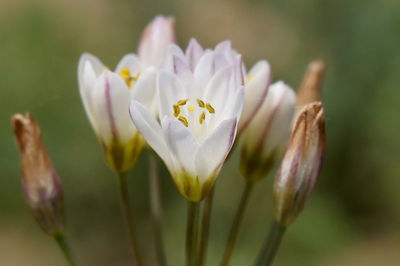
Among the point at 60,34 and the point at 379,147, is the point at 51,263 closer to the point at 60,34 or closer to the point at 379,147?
the point at 60,34

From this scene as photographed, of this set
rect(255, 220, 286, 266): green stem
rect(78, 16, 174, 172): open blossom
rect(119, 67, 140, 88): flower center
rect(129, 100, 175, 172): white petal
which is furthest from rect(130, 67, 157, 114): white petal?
→ rect(255, 220, 286, 266): green stem

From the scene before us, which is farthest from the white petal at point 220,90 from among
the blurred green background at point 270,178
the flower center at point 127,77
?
the blurred green background at point 270,178

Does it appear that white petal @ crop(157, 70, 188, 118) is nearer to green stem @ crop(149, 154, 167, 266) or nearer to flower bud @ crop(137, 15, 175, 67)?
flower bud @ crop(137, 15, 175, 67)

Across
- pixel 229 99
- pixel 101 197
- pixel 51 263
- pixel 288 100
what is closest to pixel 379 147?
pixel 101 197

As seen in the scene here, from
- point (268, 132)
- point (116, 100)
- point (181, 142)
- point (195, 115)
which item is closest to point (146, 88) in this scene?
point (116, 100)

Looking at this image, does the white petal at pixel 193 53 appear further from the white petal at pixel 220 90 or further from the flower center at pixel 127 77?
the flower center at pixel 127 77

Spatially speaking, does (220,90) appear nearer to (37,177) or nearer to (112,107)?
(112,107)

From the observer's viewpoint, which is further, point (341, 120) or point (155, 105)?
point (341, 120)

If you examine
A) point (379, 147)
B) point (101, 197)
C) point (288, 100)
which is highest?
point (379, 147)
